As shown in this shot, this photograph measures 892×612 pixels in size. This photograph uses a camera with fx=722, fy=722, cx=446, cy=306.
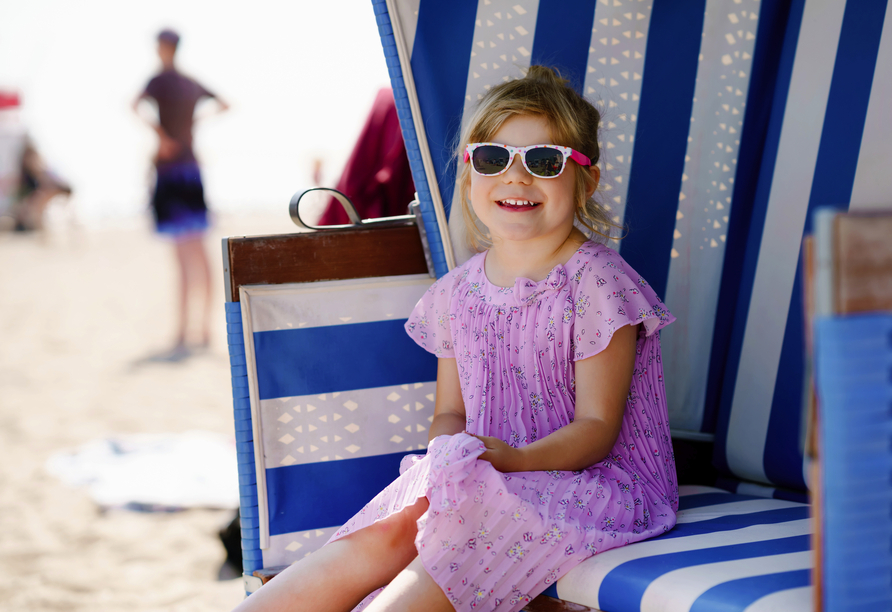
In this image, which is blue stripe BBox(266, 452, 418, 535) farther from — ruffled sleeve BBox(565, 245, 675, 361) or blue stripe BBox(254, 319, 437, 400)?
ruffled sleeve BBox(565, 245, 675, 361)

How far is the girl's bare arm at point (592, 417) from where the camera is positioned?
4.10 ft

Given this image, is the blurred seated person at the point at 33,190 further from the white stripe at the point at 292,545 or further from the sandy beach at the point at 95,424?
the white stripe at the point at 292,545

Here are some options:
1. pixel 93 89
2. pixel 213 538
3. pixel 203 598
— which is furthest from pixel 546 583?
pixel 93 89

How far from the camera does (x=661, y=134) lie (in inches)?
71.3

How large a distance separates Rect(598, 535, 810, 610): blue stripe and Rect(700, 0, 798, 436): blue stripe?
70 centimetres

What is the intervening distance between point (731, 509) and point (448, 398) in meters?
0.61

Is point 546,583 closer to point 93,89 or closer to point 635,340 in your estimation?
point 635,340

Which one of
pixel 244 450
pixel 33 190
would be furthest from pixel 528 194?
pixel 33 190

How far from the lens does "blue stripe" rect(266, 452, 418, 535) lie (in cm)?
163

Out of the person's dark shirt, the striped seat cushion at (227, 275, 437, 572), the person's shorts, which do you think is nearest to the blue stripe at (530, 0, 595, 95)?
the striped seat cushion at (227, 275, 437, 572)

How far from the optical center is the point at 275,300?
5.43 feet

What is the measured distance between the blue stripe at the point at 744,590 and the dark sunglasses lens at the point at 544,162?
30.8 inches

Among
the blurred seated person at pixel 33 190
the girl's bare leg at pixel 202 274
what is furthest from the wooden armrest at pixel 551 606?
the blurred seated person at pixel 33 190

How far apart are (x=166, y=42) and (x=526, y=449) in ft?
15.9
